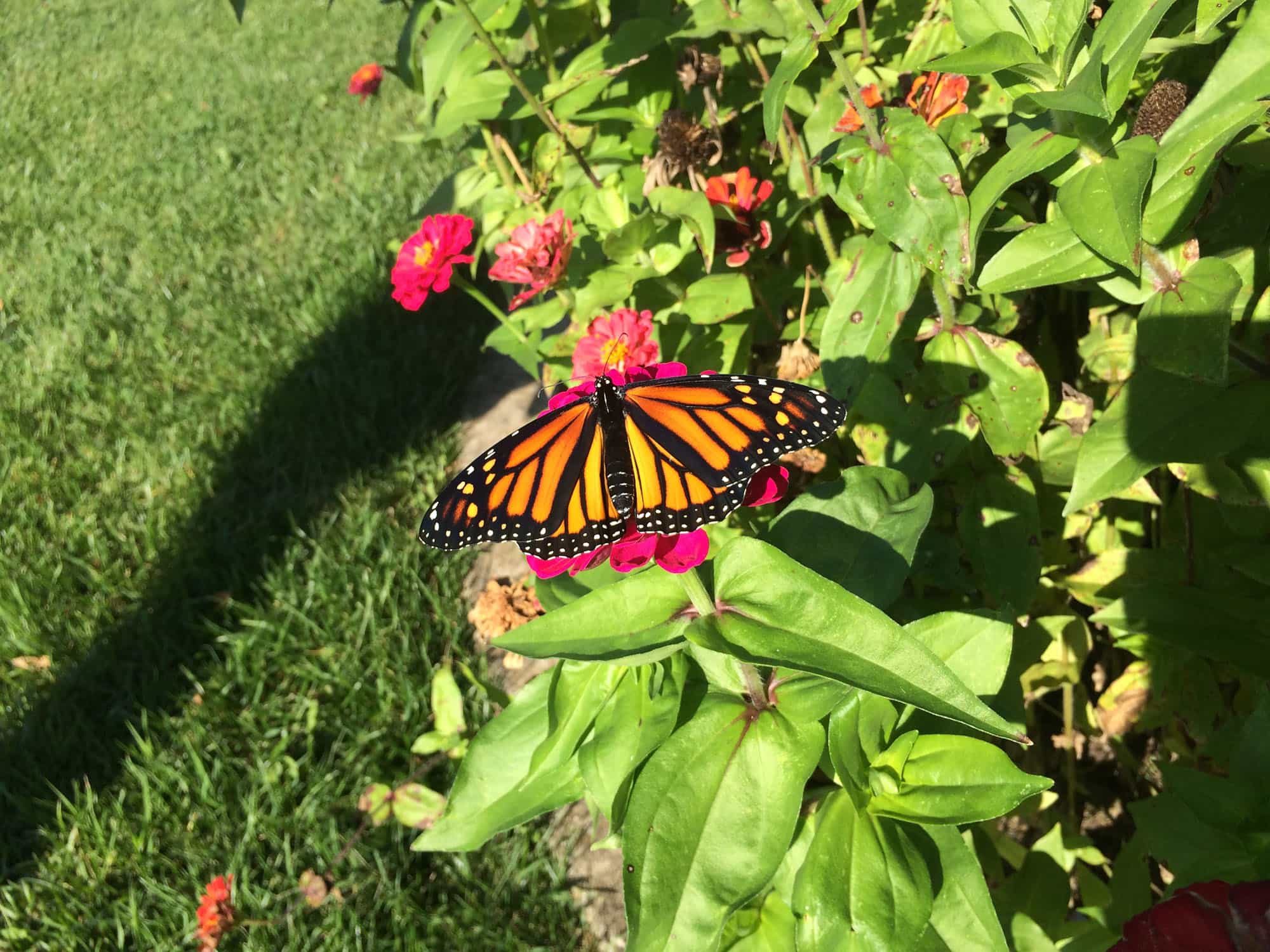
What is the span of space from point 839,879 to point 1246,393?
2.35 ft

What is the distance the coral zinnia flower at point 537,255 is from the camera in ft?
5.49

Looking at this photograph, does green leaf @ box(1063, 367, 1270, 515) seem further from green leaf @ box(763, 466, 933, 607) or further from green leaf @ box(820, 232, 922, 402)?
green leaf @ box(820, 232, 922, 402)

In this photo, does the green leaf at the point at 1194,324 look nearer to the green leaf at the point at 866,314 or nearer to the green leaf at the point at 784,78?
the green leaf at the point at 866,314

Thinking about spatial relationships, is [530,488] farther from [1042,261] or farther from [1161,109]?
[1161,109]

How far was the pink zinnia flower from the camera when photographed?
987 millimetres

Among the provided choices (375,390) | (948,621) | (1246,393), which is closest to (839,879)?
(948,621)

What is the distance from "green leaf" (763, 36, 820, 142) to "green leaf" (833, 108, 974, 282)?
0.48 ft

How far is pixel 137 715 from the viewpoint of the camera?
92.0 inches

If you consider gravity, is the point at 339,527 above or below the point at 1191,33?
below

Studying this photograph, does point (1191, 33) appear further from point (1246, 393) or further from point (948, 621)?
point (948, 621)

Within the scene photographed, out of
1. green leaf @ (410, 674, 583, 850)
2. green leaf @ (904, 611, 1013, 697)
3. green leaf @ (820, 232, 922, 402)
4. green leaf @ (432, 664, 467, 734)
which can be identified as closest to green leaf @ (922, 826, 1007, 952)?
green leaf @ (904, 611, 1013, 697)

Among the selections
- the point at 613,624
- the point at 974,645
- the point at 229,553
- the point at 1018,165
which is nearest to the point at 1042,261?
the point at 1018,165

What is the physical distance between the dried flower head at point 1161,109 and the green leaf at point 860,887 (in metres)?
0.85

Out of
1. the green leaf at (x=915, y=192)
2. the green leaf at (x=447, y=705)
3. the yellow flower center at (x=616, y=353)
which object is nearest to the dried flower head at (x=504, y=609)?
the green leaf at (x=447, y=705)
